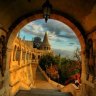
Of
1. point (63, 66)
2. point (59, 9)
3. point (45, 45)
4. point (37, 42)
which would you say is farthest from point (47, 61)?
point (59, 9)

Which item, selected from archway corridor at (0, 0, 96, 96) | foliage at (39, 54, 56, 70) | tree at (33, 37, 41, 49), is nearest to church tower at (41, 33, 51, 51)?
tree at (33, 37, 41, 49)

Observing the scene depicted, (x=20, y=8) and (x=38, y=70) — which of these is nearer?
(x=20, y=8)

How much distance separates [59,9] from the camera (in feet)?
29.3

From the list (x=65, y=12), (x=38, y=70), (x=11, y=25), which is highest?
(x=65, y=12)

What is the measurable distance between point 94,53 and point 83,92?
7.64 ft

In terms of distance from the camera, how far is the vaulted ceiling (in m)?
7.10

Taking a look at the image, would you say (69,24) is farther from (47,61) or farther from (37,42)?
(37,42)

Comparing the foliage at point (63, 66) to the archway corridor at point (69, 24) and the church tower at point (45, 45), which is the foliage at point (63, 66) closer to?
the church tower at point (45, 45)

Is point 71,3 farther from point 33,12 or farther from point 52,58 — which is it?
point 52,58

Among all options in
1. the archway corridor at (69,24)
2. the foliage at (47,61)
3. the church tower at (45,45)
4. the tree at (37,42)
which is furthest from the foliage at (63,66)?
the tree at (37,42)

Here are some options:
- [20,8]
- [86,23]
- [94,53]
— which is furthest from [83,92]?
[20,8]

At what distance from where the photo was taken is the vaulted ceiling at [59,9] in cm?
710

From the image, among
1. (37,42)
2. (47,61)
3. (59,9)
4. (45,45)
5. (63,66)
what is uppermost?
(37,42)

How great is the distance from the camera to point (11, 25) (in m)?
9.07
